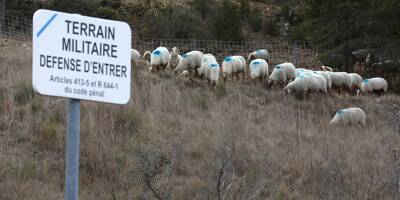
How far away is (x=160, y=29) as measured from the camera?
92.7 feet

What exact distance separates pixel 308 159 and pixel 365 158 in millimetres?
1209

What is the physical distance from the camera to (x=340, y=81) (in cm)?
1817

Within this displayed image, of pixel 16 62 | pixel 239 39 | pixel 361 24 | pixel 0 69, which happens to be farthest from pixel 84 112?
pixel 239 39

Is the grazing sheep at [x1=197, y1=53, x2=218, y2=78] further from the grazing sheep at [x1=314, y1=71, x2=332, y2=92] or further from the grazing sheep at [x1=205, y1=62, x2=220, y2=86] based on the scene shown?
the grazing sheep at [x1=314, y1=71, x2=332, y2=92]

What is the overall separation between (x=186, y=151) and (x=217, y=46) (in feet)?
57.4

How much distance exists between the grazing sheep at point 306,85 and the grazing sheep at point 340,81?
4.97 feet

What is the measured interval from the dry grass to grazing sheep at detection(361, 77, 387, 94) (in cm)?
697

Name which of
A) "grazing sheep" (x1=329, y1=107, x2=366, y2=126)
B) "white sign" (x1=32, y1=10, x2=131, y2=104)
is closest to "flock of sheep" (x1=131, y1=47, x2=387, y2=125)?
"grazing sheep" (x1=329, y1=107, x2=366, y2=126)

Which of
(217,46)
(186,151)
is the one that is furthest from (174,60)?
(186,151)

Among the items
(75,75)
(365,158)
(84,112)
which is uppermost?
(75,75)

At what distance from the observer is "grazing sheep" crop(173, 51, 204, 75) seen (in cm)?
1675

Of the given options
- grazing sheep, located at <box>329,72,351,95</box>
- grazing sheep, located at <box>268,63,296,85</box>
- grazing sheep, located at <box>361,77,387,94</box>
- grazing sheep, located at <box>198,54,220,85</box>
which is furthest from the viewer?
grazing sheep, located at <box>361,77,387,94</box>

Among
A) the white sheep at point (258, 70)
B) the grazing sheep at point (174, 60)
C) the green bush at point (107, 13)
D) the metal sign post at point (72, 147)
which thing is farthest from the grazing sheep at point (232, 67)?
the metal sign post at point (72, 147)

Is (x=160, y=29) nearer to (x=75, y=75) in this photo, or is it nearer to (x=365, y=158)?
(x=365, y=158)
